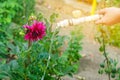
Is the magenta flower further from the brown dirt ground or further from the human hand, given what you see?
the brown dirt ground

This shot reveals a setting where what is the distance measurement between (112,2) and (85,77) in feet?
6.87

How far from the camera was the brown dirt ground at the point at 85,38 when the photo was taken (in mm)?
4785

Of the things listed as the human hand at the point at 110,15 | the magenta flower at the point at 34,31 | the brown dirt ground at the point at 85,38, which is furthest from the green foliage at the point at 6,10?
the magenta flower at the point at 34,31

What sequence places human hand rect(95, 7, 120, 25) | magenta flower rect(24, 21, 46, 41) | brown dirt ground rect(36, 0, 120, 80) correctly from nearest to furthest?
1. magenta flower rect(24, 21, 46, 41)
2. human hand rect(95, 7, 120, 25)
3. brown dirt ground rect(36, 0, 120, 80)

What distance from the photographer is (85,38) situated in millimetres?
6348

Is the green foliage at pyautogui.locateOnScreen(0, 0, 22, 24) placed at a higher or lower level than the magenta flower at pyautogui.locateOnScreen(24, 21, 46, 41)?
higher

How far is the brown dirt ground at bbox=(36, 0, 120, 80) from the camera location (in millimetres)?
4785

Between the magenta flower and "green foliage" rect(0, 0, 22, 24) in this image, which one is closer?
the magenta flower

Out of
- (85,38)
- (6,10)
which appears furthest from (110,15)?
(85,38)

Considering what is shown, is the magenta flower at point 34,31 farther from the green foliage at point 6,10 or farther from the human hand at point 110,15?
the green foliage at point 6,10

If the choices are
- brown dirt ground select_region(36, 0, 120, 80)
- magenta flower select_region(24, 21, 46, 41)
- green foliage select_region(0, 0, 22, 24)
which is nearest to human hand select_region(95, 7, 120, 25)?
magenta flower select_region(24, 21, 46, 41)

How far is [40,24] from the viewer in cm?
238

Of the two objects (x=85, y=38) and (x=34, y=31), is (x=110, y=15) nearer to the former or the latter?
(x=34, y=31)

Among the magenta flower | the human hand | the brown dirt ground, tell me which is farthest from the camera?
the brown dirt ground
